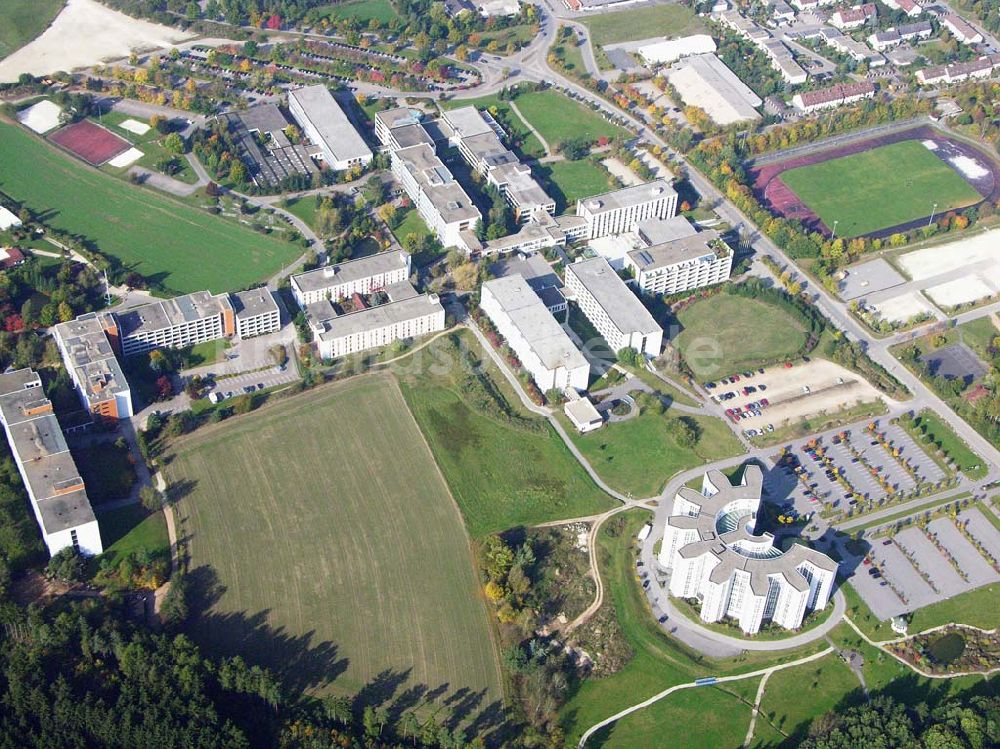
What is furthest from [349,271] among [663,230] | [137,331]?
[663,230]

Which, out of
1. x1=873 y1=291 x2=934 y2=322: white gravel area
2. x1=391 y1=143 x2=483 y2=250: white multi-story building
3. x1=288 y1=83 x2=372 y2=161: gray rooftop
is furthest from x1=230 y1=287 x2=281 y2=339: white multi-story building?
x1=873 y1=291 x2=934 y2=322: white gravel area

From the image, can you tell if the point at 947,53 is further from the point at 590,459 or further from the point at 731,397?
the point at 590,459

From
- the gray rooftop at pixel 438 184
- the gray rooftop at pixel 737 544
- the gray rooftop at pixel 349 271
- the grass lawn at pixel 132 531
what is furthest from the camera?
the gray rooftop at pixel 438 184

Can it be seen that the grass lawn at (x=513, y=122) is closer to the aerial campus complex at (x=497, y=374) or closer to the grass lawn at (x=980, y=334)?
the aerial campus complex at (x=497, y=374)

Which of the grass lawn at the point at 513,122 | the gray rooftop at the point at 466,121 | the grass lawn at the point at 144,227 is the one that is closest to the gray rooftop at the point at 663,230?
the grass lawn at the point at 513,122

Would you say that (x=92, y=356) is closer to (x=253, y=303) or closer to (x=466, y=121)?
(x=253, y=303)

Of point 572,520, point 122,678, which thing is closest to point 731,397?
point 572,520
